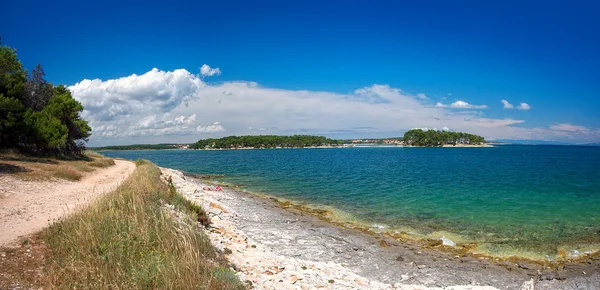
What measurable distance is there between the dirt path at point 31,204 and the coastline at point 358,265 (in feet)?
19.6

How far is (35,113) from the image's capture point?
3294 centimetres

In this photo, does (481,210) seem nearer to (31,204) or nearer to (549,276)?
(549,276)

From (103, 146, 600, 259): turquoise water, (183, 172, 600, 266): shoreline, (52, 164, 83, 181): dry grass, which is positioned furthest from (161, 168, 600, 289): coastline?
(52, 164, 83, 181): dry grass

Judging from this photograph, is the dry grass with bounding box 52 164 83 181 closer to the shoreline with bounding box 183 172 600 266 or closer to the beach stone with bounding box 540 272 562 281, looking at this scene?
the shoreline with bounding box 183 172 600 266

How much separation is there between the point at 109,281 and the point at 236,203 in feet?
62.2

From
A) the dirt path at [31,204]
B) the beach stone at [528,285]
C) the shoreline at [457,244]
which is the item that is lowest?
the shoreline at [457,244]

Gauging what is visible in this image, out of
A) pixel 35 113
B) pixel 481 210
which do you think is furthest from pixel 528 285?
pixel 35 113

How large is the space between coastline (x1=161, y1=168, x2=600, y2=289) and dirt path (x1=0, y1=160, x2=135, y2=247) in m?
5.96

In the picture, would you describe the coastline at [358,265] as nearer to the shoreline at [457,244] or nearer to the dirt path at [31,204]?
the shoreline at [457,244]

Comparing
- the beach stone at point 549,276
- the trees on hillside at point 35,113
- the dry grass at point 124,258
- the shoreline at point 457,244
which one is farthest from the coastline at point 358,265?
the trees on hillside at point 35,113

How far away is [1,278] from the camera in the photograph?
6.45 meters

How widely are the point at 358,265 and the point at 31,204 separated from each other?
1510 centimetres

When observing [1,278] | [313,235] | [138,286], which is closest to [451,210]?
[313,235]

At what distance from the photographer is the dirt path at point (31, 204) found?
9903 mm
